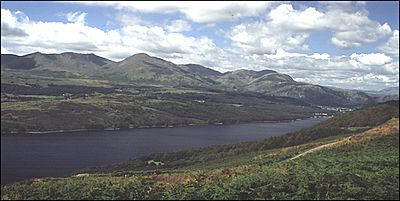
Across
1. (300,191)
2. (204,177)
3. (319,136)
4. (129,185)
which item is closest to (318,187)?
(300,191)

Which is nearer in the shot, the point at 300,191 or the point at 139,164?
the point at 300,191

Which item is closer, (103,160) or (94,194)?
(94,194)

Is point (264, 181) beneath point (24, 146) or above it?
above

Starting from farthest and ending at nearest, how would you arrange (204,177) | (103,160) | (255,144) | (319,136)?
(103,160) → (255,144) → (319,136) → (204,177)

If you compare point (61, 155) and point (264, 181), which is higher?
point (264, 181)

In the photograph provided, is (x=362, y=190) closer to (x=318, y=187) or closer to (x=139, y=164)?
(x=318, y=187)

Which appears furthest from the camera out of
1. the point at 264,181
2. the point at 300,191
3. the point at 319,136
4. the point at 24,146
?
the point at 24,146

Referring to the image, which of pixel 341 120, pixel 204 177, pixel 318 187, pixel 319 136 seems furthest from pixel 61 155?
pixel 318 187

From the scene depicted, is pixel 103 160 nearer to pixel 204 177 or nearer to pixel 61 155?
pixel 61 155

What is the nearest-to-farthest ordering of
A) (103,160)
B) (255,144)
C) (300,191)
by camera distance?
1. (300,191)
2. (255,144)
3. (103,160)
